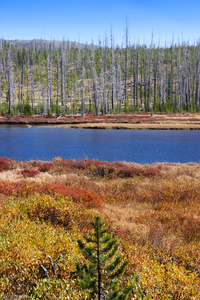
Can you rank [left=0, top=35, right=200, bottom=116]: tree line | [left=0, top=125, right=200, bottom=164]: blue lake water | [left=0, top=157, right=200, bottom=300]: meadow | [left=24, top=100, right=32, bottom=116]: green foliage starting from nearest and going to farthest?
[left=0, top=157, right=200, bottom=300]: meadow
[left=0, top=125, right=200, bottom=164]: blue lake water
[left=24, top=100, right=32, bottom=116]: green foliage
[left=0, top=35, right=200, bottom=116]: tree line

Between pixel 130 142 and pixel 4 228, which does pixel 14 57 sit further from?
pixel 4 228

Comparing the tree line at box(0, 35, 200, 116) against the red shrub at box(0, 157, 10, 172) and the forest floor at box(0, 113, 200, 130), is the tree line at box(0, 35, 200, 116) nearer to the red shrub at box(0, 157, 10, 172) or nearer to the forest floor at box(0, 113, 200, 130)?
the forest floor at box(0, 113, 200, 130)

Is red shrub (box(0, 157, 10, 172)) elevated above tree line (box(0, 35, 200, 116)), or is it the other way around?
tree line (box(0, 35, 200, 116))

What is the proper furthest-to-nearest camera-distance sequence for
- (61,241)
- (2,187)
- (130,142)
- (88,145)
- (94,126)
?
1. (94,126)
2. (130,142)
3. (88,145)
4. (2,187)
5. (61,241)

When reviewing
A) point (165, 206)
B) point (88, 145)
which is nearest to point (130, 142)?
point (88, 145)

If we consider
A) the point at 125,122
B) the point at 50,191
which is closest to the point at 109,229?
the point at 50,191

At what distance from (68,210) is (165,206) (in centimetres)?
337

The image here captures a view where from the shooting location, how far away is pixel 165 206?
29.0ft

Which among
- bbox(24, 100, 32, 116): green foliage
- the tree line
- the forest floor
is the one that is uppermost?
the tree line

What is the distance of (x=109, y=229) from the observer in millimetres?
6676

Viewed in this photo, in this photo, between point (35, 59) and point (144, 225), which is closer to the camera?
point (144, 225)

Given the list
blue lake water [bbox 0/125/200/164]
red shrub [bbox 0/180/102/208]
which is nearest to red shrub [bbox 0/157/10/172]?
red shrub [bbox 0/180/102/208]

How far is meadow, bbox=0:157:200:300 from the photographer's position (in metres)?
4.27

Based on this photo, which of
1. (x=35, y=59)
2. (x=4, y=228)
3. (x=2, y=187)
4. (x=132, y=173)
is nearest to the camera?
(x=4, y=228)
